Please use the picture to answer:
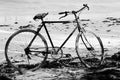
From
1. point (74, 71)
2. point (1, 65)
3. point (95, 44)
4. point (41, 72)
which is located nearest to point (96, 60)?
point (95, 44)

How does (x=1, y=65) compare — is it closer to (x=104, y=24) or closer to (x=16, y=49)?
(x=16, y=49)

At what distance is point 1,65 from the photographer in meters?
7.39

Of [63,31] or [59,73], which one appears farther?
[63,31]

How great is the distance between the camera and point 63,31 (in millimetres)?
19609

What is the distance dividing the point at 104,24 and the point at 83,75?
56.2ft

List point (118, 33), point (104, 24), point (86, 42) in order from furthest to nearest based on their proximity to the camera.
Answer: point (104, 24), point (118, 33), point (86, 42)

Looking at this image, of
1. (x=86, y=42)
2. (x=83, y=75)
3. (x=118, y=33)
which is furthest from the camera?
(x=118, y=33)

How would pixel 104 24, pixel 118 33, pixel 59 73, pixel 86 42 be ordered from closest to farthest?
pixel 59 73, pixel 86 42, pixel 118 33, pixel 104 24

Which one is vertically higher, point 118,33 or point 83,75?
point 83,75

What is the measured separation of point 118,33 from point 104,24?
434cm

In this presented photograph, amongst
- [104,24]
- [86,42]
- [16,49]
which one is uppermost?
[86,42]

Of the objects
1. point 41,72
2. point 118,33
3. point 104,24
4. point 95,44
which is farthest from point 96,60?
point 104,24

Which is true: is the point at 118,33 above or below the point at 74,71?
below

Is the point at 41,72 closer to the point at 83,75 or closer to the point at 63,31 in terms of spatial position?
the point at 83,75
